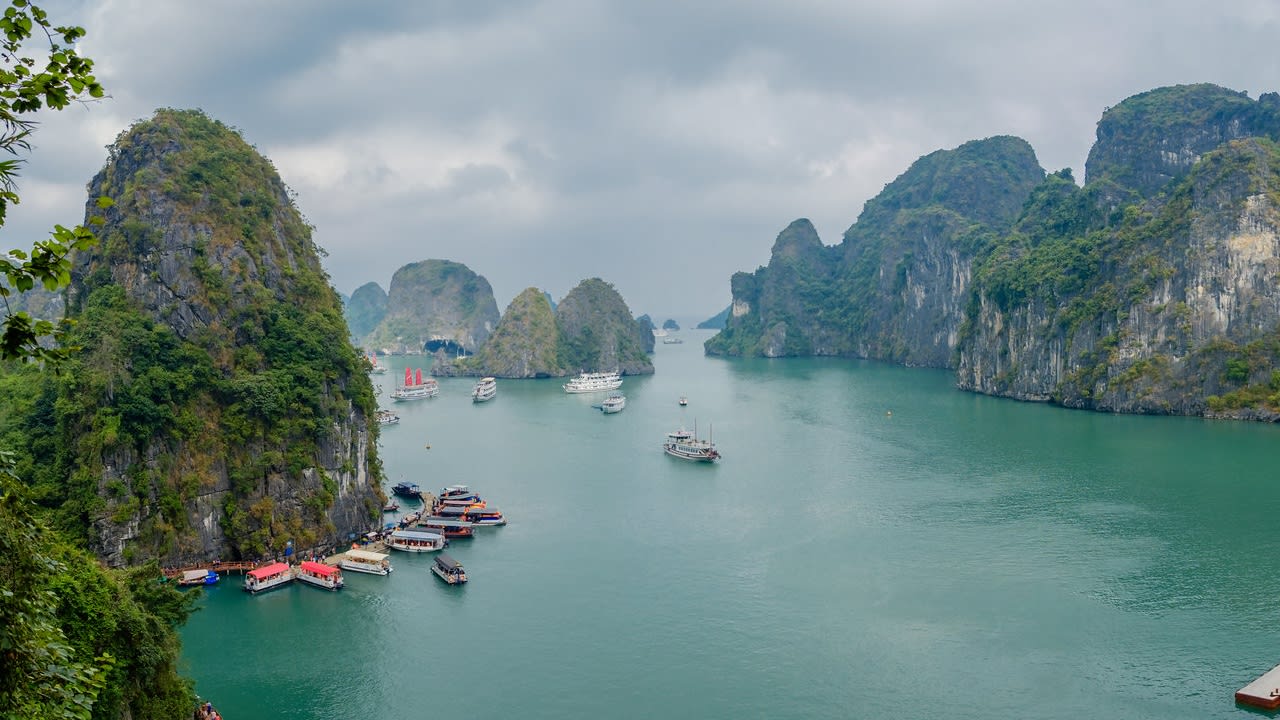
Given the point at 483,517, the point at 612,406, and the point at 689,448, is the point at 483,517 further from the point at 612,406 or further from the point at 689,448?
the point at 612,406

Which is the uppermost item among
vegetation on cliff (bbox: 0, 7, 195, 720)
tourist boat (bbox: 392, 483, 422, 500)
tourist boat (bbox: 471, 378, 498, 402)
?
vegetation on cliff (bbox: 0, 7, 195, 720)

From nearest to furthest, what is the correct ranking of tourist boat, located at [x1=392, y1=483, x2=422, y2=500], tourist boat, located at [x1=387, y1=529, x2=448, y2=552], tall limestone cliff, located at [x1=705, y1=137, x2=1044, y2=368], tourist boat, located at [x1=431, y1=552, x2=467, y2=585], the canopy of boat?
the canopy of boat
tourist boat, located at [x1=431, y1=552, x2=467, y2=585]
tourist boat, located at [x1=387, y1=529, x2=448, y2=552]
tourist boat, located at [x1=392, y1=483, x2=422, y2=500]
tall limestone cliff, located at [x1=705, y1=137, x2=1044, y2=368]

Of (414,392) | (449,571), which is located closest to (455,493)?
(449,571)

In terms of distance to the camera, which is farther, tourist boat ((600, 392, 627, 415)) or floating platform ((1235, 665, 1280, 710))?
tourist boat ((600, 392, 627, 415))

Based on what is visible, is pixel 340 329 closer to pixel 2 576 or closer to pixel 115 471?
pixel 115 471

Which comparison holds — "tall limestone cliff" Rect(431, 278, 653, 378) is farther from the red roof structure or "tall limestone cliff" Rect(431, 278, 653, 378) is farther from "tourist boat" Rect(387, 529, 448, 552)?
the red roof structure

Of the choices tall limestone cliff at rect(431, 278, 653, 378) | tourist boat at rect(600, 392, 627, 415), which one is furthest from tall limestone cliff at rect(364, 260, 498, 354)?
tourist boat at rect(600, 392, 627, 415)
